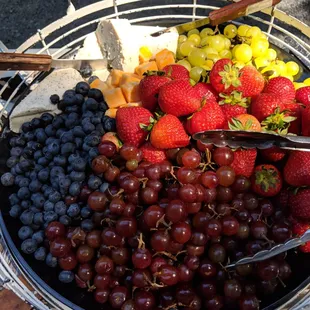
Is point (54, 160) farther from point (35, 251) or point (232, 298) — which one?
point (232, 298)

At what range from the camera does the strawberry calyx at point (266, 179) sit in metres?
1.03

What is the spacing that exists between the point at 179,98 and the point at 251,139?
217mm

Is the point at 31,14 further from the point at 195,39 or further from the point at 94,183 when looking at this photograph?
the point at 94,183

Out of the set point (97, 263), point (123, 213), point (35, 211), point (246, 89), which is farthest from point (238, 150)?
point (35, 211)

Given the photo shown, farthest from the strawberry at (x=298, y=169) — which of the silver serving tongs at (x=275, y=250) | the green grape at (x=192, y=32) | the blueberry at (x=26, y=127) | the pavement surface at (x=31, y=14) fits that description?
the pavement surface at (x=31, y=14)

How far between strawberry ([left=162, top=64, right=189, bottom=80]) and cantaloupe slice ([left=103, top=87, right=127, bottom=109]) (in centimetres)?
16

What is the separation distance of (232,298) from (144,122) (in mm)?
505

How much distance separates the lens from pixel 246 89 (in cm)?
116

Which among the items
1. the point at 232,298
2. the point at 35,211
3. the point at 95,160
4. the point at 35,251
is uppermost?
the point at 95,160

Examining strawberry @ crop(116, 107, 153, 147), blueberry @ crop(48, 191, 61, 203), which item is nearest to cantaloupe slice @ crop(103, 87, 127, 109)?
strawberry @ crop(116, 107, 153, 147)

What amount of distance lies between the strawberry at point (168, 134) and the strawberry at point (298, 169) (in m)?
0.27

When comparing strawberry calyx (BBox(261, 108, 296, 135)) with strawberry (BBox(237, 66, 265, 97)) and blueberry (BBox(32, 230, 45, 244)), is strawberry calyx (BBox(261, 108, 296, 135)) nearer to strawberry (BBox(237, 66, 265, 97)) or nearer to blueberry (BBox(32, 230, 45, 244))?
strawberry (BBox(237, 66, 265, 97))

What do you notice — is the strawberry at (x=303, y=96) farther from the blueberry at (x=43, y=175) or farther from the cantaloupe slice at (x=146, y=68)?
the blueberry at (x=43, y=175)

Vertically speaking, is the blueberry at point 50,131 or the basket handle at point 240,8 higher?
the basket handle at point 240,8
